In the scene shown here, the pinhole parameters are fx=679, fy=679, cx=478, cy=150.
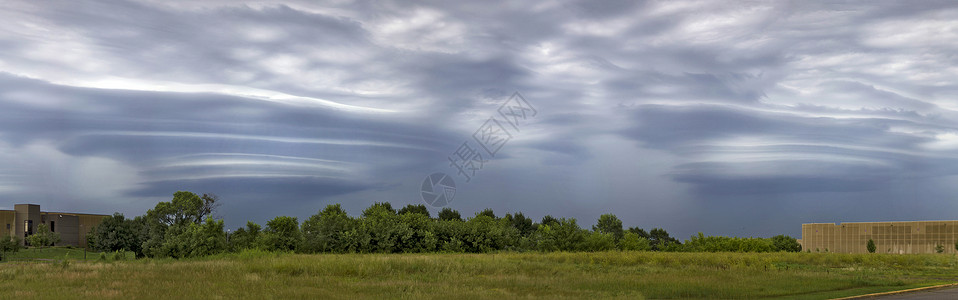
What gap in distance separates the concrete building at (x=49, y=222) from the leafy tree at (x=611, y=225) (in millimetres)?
88423

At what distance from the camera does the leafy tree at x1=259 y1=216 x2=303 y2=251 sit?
213ft

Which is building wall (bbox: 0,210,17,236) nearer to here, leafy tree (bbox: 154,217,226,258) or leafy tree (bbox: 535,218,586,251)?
leafy tree (bbox: 154,217,226,258)

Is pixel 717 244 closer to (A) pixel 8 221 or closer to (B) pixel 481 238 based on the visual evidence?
(B) pixel 481 238

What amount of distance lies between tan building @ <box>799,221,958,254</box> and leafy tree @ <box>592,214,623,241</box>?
1521 inches

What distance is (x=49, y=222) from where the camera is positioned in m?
121

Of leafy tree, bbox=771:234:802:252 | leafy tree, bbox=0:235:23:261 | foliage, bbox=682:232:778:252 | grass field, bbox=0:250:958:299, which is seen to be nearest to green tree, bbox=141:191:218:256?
leafy tree, bbox=0:235:23:261

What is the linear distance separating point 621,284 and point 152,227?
62760 mm

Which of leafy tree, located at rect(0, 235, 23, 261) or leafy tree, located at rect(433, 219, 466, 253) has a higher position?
leafy tree, located at rect(433, 219, 466, 253)

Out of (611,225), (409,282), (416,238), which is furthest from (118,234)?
(409,282)

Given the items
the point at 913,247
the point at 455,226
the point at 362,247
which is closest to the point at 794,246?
the point at 913,247

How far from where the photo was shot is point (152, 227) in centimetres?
7475

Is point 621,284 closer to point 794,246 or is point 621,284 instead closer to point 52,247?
point 794,246

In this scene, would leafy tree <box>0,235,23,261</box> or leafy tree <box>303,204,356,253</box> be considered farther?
leafy tree <box>0,235,23,261</box>

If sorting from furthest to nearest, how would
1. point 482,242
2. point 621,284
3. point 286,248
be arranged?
point 482,242, point 286,248, point 621,284
